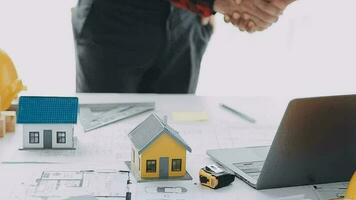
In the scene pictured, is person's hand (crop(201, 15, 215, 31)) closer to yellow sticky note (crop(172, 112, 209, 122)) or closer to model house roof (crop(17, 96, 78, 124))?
yellow sticky note (crop(172, 112, 209, 122))

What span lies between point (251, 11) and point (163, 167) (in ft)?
2.42

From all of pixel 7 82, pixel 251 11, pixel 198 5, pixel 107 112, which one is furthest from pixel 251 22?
pixel 7 82

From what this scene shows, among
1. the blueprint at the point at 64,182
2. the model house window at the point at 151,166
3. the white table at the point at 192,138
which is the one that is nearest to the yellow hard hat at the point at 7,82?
Answer: the white table at the point at 192,138

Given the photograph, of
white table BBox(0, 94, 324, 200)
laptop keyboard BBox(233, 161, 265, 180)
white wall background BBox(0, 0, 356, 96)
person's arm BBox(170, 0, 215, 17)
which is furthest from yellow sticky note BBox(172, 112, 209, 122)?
white wall background BBox(0, 0, 356, 96)

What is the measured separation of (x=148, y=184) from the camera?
0.88 meters

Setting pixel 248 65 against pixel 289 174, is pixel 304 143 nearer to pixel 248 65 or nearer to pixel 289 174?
pixel 289 174

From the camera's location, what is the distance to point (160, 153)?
0.90 metres

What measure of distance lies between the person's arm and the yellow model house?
624 mm

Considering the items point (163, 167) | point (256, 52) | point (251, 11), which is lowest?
point (256, 52)

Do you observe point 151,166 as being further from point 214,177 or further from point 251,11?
point 251,11

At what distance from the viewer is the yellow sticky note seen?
119cm

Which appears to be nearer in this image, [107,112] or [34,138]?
[34,138]

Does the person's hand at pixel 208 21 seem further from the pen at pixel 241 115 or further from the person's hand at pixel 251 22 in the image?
the pen at pixel 241 115

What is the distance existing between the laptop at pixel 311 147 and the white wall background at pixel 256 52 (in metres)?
1.12
